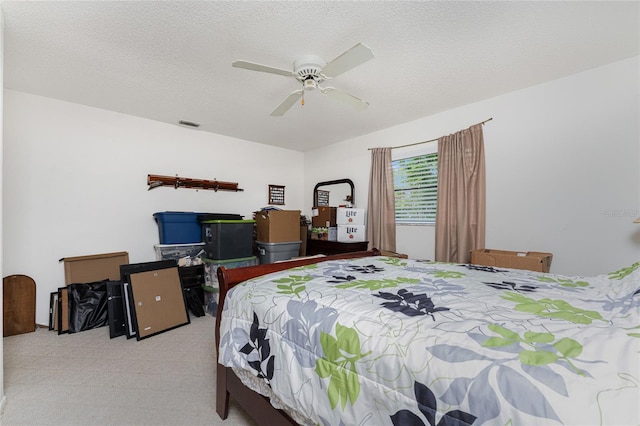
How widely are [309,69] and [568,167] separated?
7.63 feet

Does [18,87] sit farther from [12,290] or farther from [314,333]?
[314,333]

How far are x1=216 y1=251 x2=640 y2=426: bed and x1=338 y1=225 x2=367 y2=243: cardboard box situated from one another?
2.07 metres

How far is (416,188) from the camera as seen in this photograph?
338 cm

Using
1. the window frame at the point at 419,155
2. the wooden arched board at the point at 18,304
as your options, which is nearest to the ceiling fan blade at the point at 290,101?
the window frame at the point at 419,155

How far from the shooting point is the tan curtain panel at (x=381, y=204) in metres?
3.55

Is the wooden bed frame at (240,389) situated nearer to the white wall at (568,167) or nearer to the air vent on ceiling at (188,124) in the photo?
the white wall at (568,167)

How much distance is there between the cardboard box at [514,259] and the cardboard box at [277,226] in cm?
218

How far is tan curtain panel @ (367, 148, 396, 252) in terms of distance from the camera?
355cm

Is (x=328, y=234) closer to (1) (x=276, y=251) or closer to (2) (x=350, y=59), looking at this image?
(1) (x=276, y=251)

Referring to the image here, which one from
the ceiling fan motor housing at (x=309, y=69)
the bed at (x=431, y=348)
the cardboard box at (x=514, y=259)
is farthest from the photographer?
the cardboard box at (x=514, y=259)

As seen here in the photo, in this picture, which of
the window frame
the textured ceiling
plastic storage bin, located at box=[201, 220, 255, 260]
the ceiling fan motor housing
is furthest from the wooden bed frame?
the window frame

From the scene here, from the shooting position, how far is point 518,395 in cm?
60

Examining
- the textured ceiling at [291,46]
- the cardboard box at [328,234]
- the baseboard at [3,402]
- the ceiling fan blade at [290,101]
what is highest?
the textured ceiling at [291,46]

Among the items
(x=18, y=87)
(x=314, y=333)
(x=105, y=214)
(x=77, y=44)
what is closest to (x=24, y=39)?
(x=77, y=44)
